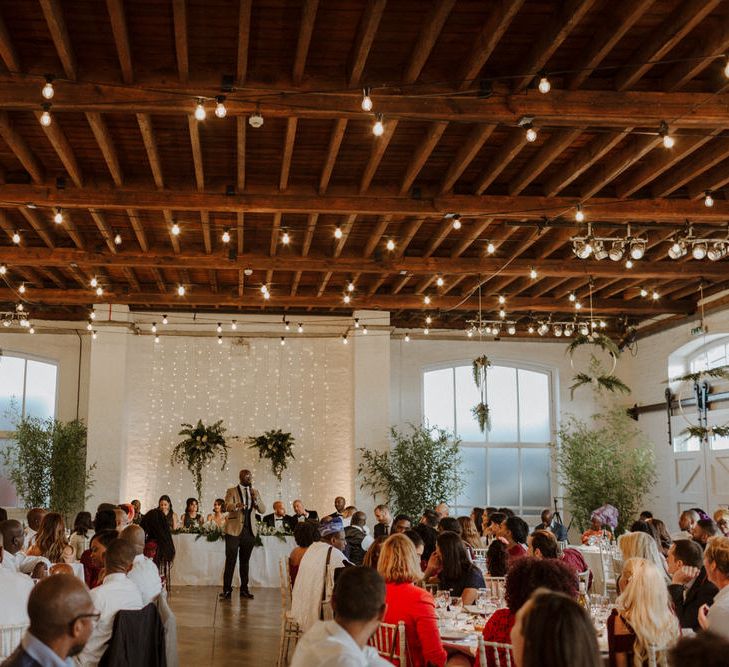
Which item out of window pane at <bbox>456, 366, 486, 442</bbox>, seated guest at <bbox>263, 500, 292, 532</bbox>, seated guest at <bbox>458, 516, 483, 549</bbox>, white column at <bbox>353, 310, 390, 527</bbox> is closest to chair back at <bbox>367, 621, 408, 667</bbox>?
seated guest at <bbox>458, 516, 483, 549</bbox>

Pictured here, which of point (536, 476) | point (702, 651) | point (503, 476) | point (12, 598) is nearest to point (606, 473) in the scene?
point (536, 476)

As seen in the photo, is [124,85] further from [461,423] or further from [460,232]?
[461,423]

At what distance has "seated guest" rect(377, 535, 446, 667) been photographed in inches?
175

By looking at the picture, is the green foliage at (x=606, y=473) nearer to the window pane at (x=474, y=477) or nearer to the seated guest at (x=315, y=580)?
the window pane at (x=474, y=477)

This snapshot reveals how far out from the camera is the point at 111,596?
182 inches

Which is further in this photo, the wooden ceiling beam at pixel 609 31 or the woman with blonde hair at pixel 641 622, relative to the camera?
the wooden ceiling beam at pixel 609 31

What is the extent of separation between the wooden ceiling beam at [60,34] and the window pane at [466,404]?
1147 centimetres

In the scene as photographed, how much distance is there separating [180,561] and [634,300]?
8387 millimetres

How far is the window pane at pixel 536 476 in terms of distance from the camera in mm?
16703

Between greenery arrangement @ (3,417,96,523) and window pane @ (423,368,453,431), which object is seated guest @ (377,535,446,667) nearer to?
greenery arrangement @ (3,417,96,523)

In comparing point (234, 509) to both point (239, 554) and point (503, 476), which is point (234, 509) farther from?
point (503, 476)

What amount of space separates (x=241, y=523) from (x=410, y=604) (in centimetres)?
763

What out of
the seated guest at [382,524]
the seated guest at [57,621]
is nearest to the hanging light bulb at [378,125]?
the seated guest at [57,621]

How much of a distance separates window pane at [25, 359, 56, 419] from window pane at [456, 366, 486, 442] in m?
7.47
